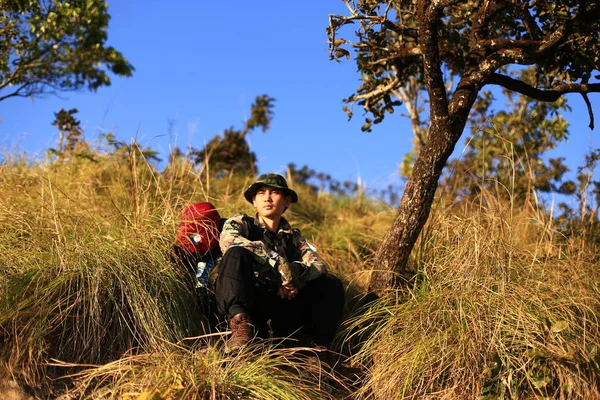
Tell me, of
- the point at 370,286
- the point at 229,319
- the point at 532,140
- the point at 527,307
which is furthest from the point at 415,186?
the point at 532,140

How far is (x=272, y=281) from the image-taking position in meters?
4.64

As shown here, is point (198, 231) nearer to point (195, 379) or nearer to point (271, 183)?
point (271, 183)

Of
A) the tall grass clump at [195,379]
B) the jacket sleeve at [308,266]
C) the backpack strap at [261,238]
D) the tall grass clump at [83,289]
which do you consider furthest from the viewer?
the backpack strap at [261,238]

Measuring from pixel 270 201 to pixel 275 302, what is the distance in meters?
0.73

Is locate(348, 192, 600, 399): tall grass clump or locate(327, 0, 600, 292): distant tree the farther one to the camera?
locate(327, 0, 600, 292): distant tree

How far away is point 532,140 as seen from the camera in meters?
8.88

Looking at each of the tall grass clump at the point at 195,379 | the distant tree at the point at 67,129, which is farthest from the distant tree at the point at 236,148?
the tall grass clump at the point at 195,379

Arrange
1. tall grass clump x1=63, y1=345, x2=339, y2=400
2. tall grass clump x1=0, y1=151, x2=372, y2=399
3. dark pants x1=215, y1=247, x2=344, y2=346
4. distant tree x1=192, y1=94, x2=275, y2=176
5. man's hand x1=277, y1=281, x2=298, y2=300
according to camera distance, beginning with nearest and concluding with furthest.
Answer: tall grass clump x1=63, y1=345, x2=339, y2=400 < tall grass clump x1=0, y1=151, x2=372, y2=399 < dark pants x1=215, y1=247, x2=344, y2=346 < man's hand x1=277, y1=281, x2=298, y2=300 < distant tree x1=192, y1=94, x2=275, y2=176

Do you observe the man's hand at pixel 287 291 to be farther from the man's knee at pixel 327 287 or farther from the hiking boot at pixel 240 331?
the hiking boot at pixel 240 331

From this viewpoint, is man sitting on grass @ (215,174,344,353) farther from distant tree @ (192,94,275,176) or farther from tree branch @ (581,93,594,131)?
distant tree @ (192,94,275,176)

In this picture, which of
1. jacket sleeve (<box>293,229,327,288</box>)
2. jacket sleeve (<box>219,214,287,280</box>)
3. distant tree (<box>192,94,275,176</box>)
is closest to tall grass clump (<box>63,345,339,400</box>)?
jacket sleeve (<box>219,214,287,280</box>)

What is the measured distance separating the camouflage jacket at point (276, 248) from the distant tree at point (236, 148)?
4.14 metres

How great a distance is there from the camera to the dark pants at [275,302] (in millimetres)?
4371

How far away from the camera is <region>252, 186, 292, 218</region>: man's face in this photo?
4.93 m
